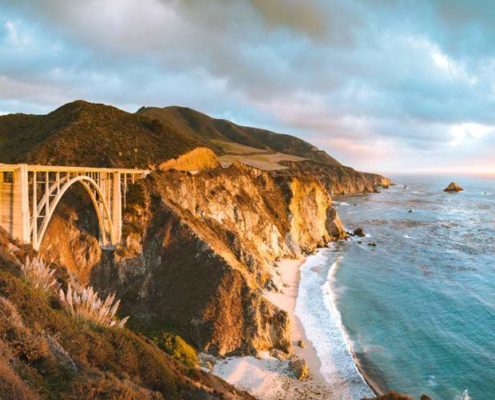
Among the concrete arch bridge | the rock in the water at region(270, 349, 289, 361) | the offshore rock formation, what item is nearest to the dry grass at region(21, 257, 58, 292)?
the concrete arch bridge

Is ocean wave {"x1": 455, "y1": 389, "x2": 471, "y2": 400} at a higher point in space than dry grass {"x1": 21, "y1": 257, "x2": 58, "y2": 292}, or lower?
lower

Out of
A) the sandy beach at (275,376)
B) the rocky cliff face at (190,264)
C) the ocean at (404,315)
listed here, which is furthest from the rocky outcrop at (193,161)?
the sandy beach at (275,376)

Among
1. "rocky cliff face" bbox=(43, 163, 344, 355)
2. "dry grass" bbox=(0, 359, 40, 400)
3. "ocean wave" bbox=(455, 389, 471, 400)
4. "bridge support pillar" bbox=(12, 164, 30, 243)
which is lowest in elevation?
"ocean wave" bbox=(455, 389, 471, 400)

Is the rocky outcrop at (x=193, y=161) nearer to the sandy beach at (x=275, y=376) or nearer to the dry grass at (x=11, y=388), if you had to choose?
the sandy beach at (x=275, y=376)

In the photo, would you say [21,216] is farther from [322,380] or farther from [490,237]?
[490,237]

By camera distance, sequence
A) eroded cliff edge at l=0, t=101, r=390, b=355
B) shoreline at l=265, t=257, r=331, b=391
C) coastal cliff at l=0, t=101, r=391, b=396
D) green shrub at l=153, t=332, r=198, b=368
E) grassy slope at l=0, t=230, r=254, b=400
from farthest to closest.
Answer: eroded cliff edge at l=0, t=101, r=390, b=355, coastal cliff at l=0, t=101, r=391, b=396, shoreline at l=265, t=257, r=331, b=391, green shrub at l=153, t=332, r=198, b=368, grassy slope at l=0, t=230, r=254, b=400

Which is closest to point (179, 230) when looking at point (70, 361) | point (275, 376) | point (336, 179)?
point (275, 376)

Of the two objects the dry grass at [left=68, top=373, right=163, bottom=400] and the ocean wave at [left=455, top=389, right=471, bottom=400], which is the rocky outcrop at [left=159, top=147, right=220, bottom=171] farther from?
the dry grass at [left=68, top=373, right=163, bottom=400]

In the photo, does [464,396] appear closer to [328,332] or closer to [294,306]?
[328,332]
